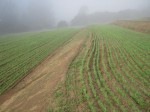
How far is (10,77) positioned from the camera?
14.1 m

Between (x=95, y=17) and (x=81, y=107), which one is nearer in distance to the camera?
(x=81, y=107)

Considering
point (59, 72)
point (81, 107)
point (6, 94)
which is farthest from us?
point (59, 72)

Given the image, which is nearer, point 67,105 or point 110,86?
point 67,105

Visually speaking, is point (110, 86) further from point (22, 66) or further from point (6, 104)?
point (22, 66)

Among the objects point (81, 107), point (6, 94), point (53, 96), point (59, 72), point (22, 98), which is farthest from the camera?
point (59, 72)

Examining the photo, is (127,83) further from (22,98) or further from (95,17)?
(95,17)

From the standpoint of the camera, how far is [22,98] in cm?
1046

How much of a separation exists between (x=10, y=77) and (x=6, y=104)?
4507 mm

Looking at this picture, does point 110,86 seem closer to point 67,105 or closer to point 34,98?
point 67,105

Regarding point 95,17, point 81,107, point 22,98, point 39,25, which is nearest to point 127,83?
point 81,107

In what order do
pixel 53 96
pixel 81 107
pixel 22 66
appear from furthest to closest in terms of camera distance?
1. pixel 22 66
2. pixel 53 96
3. pixel 81 107

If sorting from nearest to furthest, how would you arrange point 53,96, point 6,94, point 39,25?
1. point 53,96
2. point 6,94
3. point 39,25

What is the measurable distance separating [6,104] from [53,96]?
11.9 ft

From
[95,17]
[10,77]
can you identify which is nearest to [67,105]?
[10,77]
